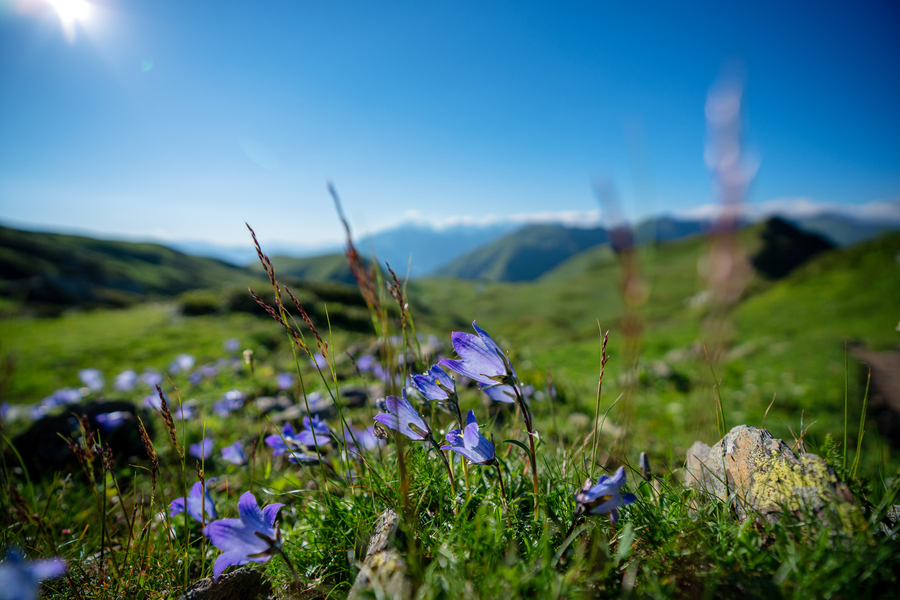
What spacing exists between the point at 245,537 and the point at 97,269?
350 feet

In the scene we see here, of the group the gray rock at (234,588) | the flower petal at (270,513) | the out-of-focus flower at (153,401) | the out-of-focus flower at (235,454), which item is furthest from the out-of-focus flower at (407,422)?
the out-of-focus flower at (235,454)

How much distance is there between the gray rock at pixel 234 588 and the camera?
170cm

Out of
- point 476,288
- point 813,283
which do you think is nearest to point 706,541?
point 813,283

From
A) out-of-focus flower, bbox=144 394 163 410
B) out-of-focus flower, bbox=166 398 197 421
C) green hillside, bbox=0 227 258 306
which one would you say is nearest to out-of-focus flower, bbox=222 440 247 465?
out-of-focus flower, bbox=144 394 163 410

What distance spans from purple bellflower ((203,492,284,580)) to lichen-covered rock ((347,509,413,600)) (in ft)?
1.18

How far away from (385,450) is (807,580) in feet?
7.26

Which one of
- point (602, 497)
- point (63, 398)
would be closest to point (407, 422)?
point (602, 497)

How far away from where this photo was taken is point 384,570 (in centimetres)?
140

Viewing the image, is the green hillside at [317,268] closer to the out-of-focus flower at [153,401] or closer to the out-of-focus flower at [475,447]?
the out-of-focus flower at [153,401]

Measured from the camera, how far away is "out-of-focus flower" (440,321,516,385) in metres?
1.51

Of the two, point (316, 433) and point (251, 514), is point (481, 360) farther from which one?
point (316, 433)

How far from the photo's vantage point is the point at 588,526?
5.01ft

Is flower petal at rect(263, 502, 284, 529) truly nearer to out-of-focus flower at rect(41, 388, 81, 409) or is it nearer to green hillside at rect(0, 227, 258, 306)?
out-of-focus flower at rect(41, 388, 81, 409)

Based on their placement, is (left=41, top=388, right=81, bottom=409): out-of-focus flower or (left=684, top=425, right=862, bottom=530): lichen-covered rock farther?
(left=41, top=388, right=81, bottom=409): out-of-focus flower
